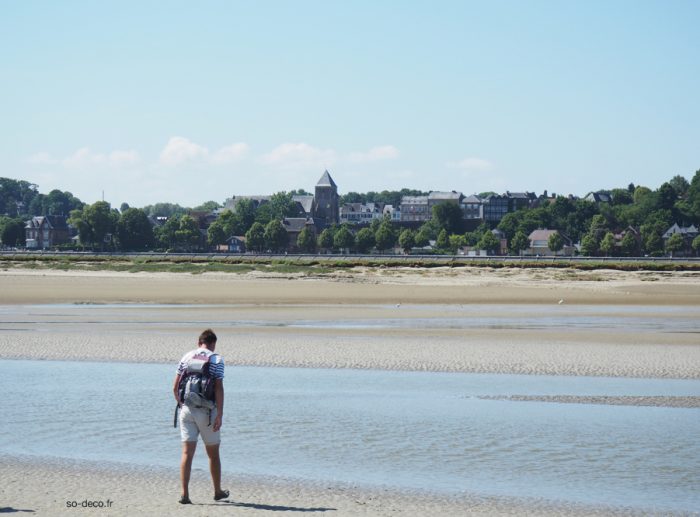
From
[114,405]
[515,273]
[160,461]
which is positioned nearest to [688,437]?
[160,461]

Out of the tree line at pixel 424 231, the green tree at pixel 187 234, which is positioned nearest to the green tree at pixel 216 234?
the tree line at pixel 424 231

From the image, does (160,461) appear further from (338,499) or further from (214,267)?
(214,267)

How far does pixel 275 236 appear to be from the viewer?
165375 mm

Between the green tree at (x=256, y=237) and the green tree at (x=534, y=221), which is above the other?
the green tree at (x=534, y=221)

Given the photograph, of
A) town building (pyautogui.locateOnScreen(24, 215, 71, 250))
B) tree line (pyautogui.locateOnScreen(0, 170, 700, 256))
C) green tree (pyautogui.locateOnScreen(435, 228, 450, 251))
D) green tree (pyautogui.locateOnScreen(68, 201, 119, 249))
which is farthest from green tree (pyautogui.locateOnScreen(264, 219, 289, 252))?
town building (pyautogui.locateOnScreen(24, 215, 71, 250))

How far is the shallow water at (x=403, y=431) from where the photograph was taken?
11.7 metres

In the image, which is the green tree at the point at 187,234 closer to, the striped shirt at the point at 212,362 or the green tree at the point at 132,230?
the green tree at the point at 132,230

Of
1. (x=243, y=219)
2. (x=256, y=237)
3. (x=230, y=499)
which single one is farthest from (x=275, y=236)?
(x=230, y=499)

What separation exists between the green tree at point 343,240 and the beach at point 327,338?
9103 cm

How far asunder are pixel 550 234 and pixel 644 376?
144243mm

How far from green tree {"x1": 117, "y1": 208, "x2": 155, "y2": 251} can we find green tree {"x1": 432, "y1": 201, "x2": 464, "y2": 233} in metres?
62.6

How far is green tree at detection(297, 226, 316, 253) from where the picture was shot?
168 meters

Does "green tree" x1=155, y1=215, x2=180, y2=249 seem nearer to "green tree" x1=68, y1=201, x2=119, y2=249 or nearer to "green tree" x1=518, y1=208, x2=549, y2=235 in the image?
"green tree" x1=68, y1=201, x2=119, y2=249

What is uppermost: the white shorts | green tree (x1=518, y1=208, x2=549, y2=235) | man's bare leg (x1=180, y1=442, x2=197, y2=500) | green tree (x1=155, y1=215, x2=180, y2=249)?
green tree (x1=518, y1=208, x2=549, y2=235)
